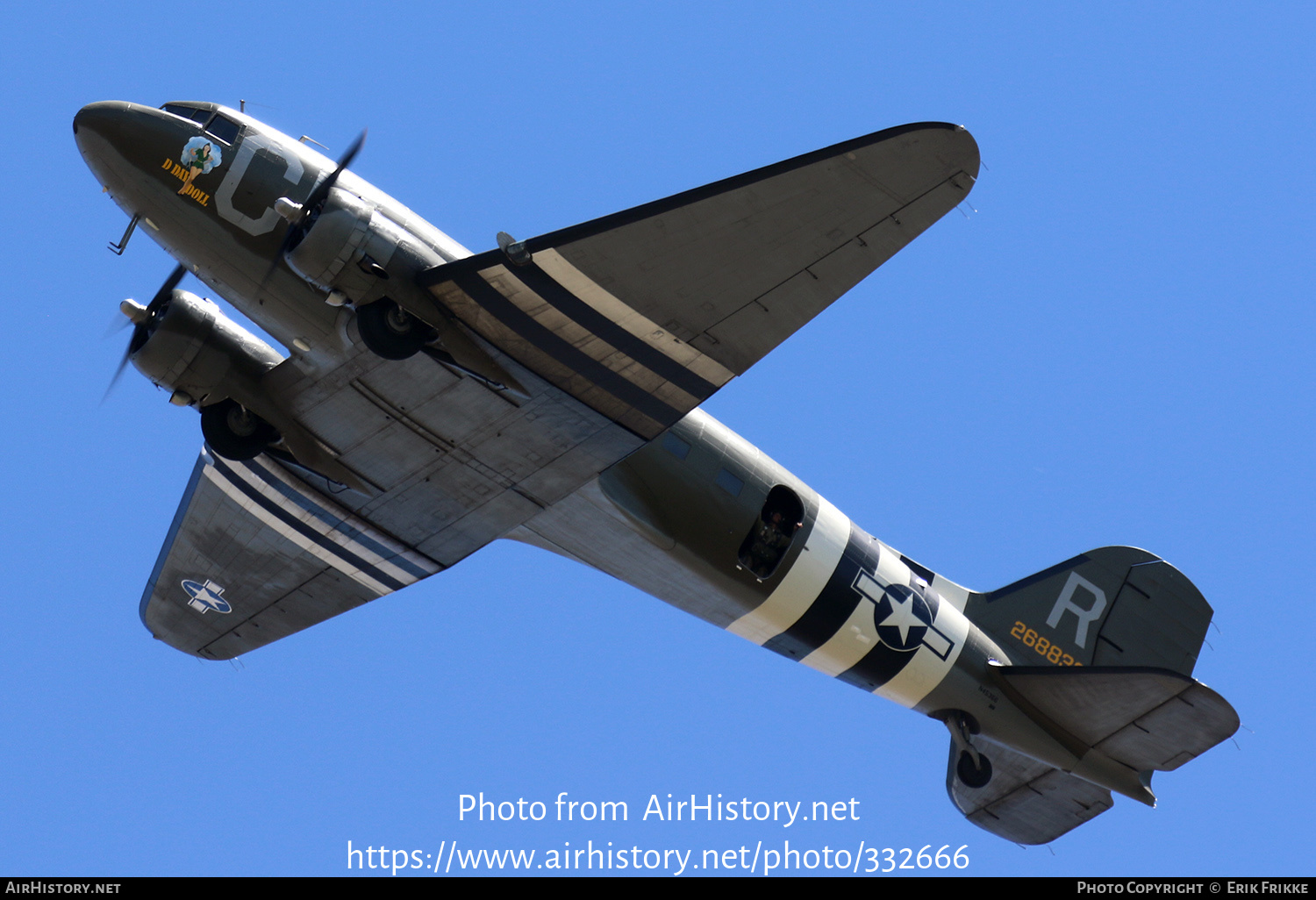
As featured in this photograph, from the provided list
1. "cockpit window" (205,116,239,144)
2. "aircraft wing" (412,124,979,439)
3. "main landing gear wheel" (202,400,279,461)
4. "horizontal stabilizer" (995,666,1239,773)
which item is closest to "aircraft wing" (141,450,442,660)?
"main landing gear wheel" (202,400,279,461)

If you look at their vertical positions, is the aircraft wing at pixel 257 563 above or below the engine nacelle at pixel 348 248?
below

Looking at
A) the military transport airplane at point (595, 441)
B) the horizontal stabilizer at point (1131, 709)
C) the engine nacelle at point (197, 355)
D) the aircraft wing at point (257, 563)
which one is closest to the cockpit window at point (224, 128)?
the military transport airplane at point (595, 441)

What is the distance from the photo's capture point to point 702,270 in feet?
48.4

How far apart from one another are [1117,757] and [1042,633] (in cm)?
266

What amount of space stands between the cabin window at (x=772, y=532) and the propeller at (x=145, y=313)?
863cm

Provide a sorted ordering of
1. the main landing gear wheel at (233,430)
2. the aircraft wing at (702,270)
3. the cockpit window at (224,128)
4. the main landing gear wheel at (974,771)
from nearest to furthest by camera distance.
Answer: the aircraft wing at (702,270) < the cockpit window at (224,128) < the main landing gear wheel at (233,430) < the main landing gear wheel at (974,771)

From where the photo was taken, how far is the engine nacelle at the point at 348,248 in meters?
14.6

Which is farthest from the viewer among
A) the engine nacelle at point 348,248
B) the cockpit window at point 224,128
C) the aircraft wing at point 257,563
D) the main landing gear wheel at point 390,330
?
the aircraft wing at point 257,563

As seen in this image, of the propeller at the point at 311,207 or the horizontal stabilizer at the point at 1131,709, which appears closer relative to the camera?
the propeller at the point at 311,207

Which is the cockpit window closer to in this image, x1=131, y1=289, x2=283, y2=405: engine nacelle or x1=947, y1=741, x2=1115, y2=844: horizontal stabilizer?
x1=131, y1=289, x2=283, y2=405: engine nacelle

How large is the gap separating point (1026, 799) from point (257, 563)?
43.7 feet

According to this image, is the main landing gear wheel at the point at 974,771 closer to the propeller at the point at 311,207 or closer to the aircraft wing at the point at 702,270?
the aircraft wing at the point at 702,270

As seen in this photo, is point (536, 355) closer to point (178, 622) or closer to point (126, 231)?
point (126, 231)
